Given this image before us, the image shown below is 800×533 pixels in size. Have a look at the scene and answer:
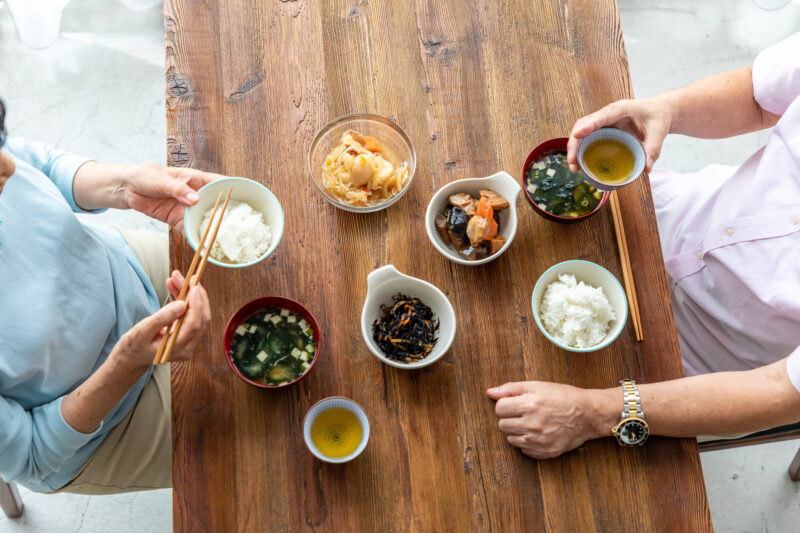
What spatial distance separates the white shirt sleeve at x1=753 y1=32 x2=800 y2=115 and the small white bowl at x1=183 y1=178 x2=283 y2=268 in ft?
4.80

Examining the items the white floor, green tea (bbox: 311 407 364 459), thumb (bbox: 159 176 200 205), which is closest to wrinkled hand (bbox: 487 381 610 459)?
green tea (bbox: 311 407 364 459)

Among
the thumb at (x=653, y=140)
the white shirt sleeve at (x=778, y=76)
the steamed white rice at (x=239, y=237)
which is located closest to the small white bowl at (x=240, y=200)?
the steamed white rice at (x=239, y=237)

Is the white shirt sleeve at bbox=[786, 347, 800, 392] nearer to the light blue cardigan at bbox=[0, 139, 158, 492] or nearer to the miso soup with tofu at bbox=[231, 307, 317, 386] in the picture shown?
the miso soup with tofu at bbox=[231, 307, 317, 386]

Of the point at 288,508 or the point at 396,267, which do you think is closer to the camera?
the point at 288,508

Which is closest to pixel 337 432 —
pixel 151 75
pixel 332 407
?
pixel 332 407

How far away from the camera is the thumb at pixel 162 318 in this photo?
4.78 feet

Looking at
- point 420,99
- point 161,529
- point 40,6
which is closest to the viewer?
point 420,99

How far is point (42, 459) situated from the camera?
162 centimetres

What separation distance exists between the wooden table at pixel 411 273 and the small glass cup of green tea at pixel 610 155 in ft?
0.36

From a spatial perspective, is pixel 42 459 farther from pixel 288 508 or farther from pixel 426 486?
pixel 426 486

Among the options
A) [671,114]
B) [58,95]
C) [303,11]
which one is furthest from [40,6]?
[671,114]

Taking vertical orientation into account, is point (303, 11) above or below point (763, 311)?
above

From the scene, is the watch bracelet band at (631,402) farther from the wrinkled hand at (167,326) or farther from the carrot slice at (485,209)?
the wrinkled hand at (167,326)

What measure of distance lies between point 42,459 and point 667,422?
1.70 meters
